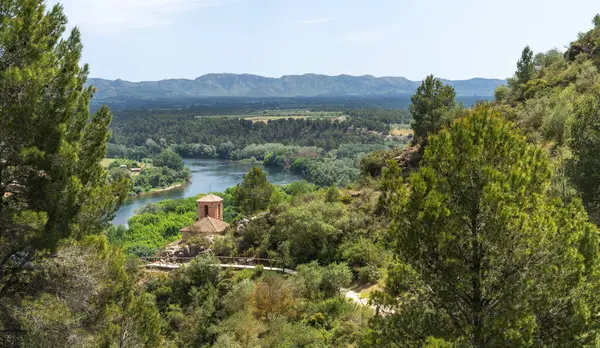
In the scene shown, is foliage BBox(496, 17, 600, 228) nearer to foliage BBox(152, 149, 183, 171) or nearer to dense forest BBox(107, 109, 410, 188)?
dense forest BBox(107, 109, 410, 188)

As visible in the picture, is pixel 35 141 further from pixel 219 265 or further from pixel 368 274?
pixel 219 265

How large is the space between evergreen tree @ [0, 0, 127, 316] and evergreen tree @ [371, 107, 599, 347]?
545 cm

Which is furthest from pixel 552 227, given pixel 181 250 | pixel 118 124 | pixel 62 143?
pixel 118 124

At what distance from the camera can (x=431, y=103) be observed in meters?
27.3

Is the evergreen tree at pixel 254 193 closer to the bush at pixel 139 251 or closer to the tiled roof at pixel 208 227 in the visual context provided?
the tiled roof at pixel 208 227

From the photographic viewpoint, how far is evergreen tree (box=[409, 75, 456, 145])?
1066 inches

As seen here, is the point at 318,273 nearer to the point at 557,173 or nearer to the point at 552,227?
the point at 557,173

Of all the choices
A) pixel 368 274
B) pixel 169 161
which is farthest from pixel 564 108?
pixel 169 161

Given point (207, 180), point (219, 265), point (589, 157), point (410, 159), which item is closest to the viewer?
point (589, 157)

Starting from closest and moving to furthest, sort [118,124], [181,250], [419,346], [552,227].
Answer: [552,227], [419,346], [181,250], [118,124]

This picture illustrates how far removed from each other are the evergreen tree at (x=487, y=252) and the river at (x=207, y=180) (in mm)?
59540

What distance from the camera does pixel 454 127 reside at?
7.30m

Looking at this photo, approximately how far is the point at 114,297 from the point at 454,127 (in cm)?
729

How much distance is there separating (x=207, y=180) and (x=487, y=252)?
86.3 m
